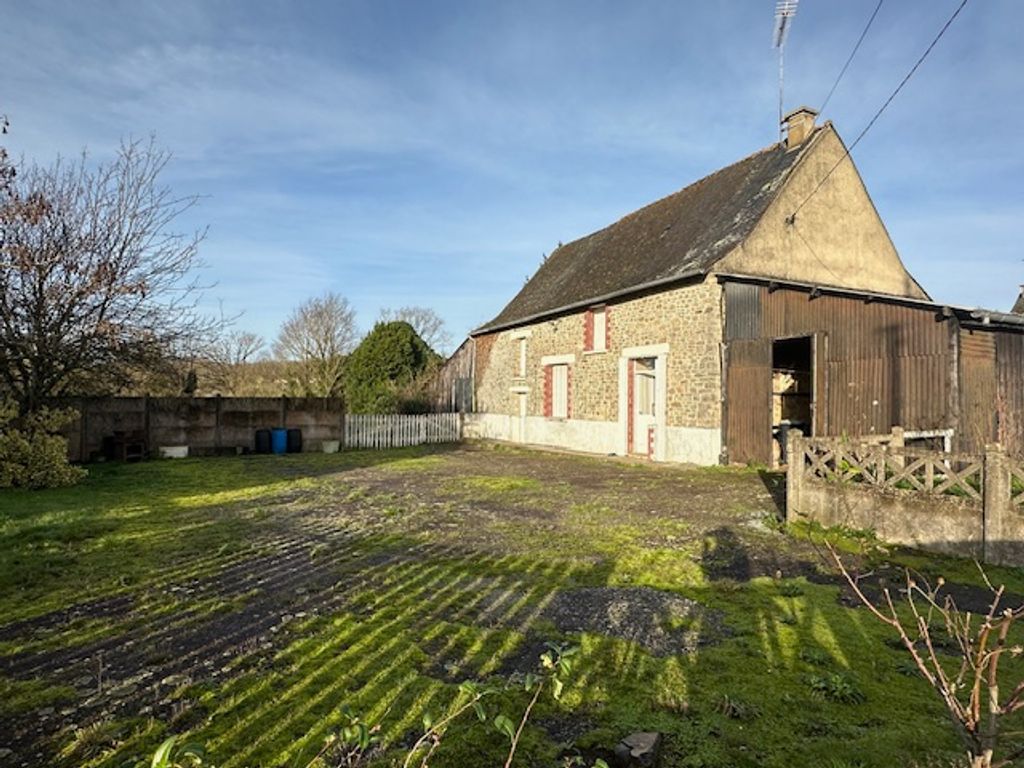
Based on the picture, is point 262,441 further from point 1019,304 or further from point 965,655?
point 1019,304

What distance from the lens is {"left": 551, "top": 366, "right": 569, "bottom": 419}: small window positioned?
19.3 m

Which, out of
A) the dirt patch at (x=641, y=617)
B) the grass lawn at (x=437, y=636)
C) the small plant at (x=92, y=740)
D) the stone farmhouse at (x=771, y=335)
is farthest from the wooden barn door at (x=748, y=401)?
the small plant at (x=92, y=740)

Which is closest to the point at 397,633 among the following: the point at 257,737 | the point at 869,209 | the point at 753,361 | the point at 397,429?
the point at 257,737

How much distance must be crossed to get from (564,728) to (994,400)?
14635 millimetres

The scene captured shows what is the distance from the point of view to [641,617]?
4.60 metres

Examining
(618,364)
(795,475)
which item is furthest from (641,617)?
(618,364)

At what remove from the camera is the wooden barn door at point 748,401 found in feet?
42.2

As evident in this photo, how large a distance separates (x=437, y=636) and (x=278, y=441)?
571 inches

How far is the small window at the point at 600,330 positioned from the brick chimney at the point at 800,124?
21.4ft

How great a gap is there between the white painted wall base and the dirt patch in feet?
29.8

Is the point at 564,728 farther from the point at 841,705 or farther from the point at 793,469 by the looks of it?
the point at 793,469

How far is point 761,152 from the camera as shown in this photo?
56.3 ft

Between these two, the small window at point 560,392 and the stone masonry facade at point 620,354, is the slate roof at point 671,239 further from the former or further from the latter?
the small window at point 560,392

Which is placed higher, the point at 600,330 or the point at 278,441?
the point at 600,330
